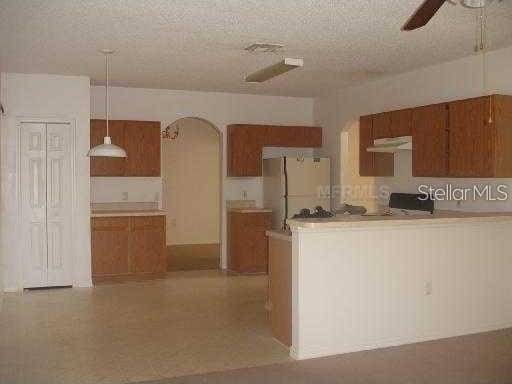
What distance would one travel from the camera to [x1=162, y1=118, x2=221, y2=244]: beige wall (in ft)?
36.3

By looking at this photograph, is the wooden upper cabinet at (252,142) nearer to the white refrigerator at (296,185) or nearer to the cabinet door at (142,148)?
the white refrigerator at (296,185)

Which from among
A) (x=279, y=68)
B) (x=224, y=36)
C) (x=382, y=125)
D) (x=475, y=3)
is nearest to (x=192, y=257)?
(x=382, y=125)

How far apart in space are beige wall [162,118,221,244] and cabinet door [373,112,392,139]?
4595 mm

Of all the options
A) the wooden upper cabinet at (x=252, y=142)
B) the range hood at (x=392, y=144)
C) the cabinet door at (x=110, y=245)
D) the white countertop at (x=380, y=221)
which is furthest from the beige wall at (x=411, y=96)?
the cabinet door at (x=110, y=245)

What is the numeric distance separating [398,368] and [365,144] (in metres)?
3.75

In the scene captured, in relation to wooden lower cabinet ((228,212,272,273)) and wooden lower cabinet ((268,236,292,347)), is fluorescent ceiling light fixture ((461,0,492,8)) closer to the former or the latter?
wooden lower cabinet ((268,236,292,347))

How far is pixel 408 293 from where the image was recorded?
471 centimetres

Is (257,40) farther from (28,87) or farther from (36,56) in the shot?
(28,87)

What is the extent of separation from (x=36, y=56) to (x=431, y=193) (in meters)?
4.81

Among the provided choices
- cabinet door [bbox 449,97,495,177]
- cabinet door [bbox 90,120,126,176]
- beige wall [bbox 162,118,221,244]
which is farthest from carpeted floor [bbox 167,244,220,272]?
cabinet door [bbox 449,97,495,177]

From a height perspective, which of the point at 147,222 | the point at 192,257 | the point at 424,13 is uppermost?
the point at 424,13

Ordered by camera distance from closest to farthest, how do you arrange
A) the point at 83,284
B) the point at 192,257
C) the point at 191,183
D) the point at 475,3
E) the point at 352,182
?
the point at 475,3 → the point at 83,284 → the point at 352,182 → the point at 192,257 → the point at 191,183

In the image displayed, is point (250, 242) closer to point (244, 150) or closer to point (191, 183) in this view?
point (244, 150)

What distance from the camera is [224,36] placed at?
514 cm
